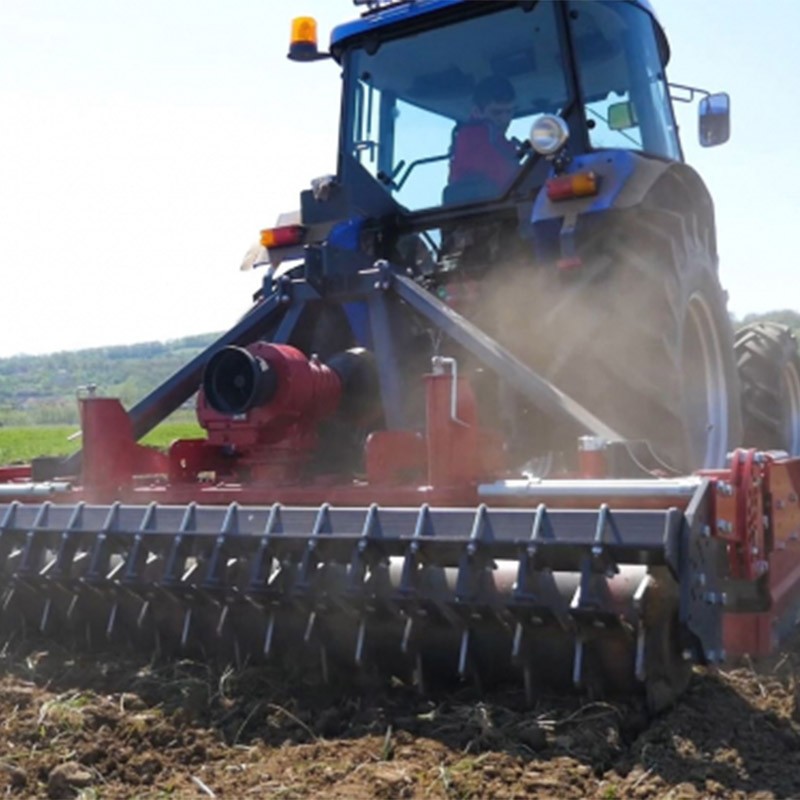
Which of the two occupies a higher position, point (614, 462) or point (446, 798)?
point (614, 462)

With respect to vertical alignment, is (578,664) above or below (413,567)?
below

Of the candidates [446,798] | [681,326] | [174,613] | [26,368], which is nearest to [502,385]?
[681,326]

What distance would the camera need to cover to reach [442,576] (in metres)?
3.19

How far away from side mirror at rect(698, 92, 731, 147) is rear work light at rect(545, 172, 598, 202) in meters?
1.87

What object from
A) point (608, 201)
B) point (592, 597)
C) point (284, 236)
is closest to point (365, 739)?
point (592, 597)

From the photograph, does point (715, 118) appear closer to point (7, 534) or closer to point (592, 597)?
point (592, 597)

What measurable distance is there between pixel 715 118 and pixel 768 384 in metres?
1.51

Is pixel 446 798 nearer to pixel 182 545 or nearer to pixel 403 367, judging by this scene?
pixel 182 545

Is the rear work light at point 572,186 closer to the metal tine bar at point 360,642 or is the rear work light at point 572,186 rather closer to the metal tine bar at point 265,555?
the metal tine bar at point 265,555

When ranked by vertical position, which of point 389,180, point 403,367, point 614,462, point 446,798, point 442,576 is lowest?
point 446,798

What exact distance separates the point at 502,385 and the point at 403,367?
0.51 m

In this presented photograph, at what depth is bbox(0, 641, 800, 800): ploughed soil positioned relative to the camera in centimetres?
268

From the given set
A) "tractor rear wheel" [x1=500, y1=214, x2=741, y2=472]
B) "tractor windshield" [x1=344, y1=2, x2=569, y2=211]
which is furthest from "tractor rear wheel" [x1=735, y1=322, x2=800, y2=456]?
"tractor windshield" [x1=344, y1=2, x2=569, y2=211]

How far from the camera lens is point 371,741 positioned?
296cm
